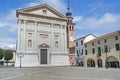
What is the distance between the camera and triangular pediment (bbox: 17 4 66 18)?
64375 millimetres

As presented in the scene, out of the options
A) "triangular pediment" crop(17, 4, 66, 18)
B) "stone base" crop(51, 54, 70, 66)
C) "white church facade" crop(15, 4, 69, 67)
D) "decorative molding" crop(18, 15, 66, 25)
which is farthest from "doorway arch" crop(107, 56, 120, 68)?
"triangular pediment" crop(17, 4, 66, 18)

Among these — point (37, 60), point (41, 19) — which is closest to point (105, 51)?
point (37, 60)

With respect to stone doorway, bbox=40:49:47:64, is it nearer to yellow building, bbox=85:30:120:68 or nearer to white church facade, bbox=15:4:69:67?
white church facade, bbox=15:4:69:67

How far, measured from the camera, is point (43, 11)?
67312mm

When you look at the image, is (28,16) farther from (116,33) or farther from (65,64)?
(116,33)

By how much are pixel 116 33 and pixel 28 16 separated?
3026cm

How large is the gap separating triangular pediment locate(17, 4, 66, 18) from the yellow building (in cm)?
1691

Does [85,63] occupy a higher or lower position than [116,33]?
lower

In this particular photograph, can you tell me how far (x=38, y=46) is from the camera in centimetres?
6494

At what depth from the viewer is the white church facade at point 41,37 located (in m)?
62.1

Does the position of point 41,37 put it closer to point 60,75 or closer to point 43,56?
point 43,56

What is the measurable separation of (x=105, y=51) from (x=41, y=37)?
2448cm

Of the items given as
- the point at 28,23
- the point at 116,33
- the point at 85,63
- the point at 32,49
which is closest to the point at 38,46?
the point at 32,49

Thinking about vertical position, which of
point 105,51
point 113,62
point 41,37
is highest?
point 41,37
